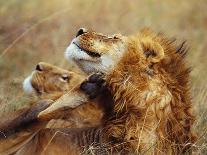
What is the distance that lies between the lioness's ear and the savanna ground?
65 cm

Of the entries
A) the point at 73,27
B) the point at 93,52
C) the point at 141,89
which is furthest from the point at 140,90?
the point at 73,27

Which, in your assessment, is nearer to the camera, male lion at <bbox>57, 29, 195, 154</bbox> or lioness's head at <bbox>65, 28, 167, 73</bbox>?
male lion at <bbox>57, 29, 195, 154</bbox>

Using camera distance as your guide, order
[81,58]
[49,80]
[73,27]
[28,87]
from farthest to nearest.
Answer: [73,27]
[49,80]
[28,87]
[81,58]

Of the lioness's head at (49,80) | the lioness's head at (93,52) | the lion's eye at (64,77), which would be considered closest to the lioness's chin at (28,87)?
the lioness's head at (49,80)

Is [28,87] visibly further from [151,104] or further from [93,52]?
[151,104]

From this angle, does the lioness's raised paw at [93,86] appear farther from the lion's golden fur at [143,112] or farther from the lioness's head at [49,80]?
the lioness's head at [49,80]

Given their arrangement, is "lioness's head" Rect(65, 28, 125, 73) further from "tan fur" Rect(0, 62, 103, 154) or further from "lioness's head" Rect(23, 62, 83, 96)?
"lioness's head" Rect(23, 62, 83, 96)

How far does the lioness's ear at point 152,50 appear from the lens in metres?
6.04

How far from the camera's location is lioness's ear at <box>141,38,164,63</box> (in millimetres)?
6035

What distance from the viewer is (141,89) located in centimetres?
590

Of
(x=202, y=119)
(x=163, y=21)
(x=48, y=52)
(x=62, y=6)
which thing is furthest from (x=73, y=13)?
(x=202, y=119)

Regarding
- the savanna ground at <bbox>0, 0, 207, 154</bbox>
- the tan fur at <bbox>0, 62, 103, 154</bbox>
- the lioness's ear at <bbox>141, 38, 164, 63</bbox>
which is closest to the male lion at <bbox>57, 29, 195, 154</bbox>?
the lioness's ear at <bbox>141, 38, 164, 63</bbox>

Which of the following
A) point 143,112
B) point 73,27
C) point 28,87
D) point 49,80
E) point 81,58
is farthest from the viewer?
point 73,27

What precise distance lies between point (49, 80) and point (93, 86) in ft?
5.45
